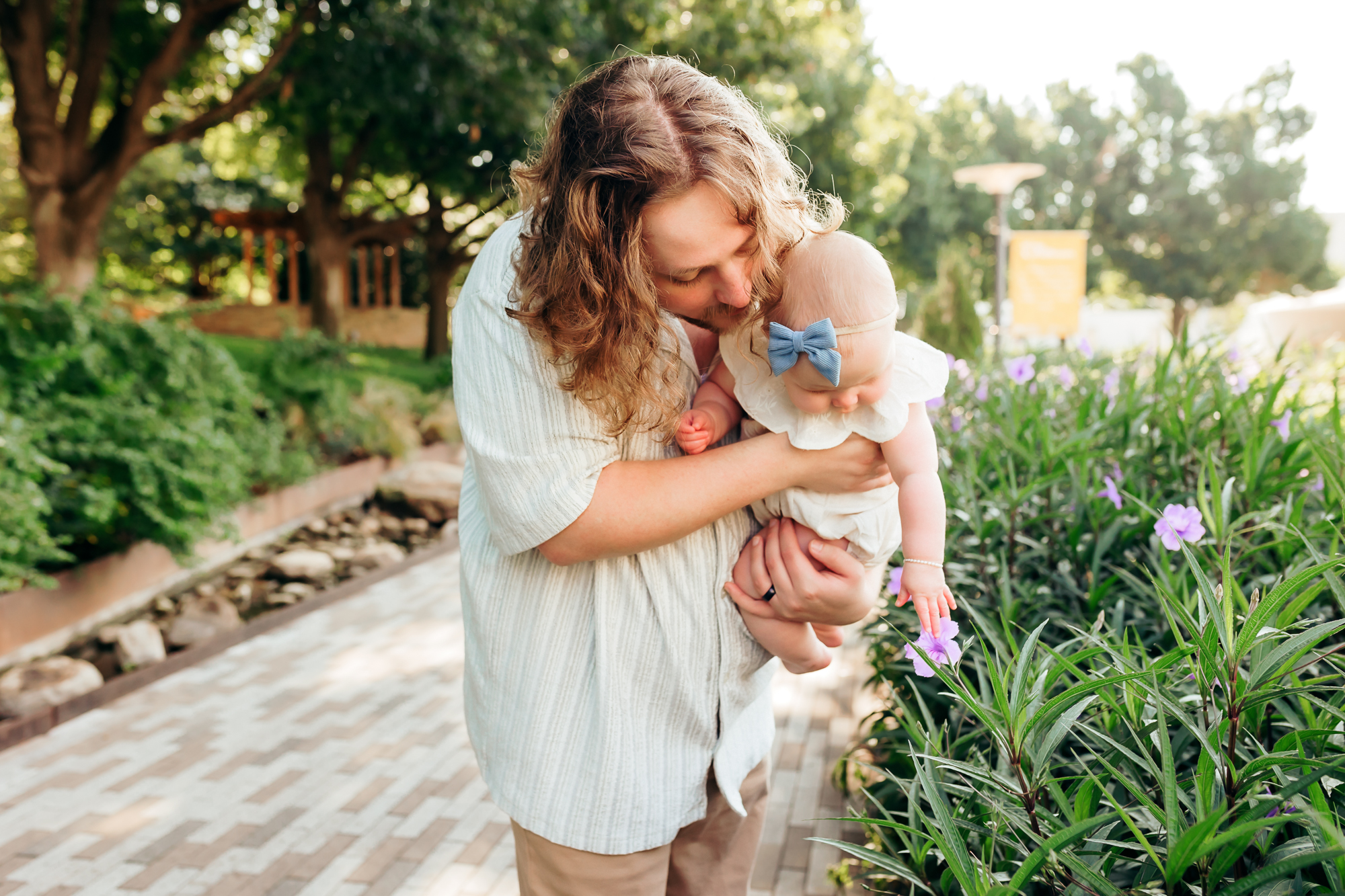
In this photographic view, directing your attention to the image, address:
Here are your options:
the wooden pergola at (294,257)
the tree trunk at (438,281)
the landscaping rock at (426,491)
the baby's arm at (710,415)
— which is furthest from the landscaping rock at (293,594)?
the wooden pergola at (294,257)

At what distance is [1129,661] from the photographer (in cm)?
104

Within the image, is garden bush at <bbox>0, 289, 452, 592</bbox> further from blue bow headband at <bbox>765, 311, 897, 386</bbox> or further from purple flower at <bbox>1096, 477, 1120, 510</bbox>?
purple flower at <bbox>1096, 477, 1120, 510</bbox>

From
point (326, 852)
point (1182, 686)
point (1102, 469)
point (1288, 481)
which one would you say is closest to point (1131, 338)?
point (1102, 469)

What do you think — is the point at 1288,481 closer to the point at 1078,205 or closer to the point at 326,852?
the point at 326,852

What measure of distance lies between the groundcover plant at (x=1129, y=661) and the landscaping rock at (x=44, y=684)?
3358 millimetres

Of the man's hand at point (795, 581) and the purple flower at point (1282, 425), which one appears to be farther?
the purple flower at point (1282, 425)

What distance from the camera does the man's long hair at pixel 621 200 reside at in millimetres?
1043

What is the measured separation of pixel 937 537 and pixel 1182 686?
1.50 ft

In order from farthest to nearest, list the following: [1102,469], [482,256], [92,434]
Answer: [92,434], [1102,469], [482,256]

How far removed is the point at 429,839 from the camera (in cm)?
277

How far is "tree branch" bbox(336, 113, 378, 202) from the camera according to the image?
11.7 m

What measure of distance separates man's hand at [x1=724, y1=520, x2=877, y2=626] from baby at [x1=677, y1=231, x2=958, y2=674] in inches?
1.1

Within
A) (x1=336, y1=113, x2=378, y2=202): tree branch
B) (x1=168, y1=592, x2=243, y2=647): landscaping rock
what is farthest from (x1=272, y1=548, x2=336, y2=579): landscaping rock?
(x1=336, y1=113, x2=378, y2=202): tree branch

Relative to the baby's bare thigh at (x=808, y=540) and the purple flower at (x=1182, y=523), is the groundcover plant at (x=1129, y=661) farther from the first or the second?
the baby's bare thigh at (x=808, y=540)
